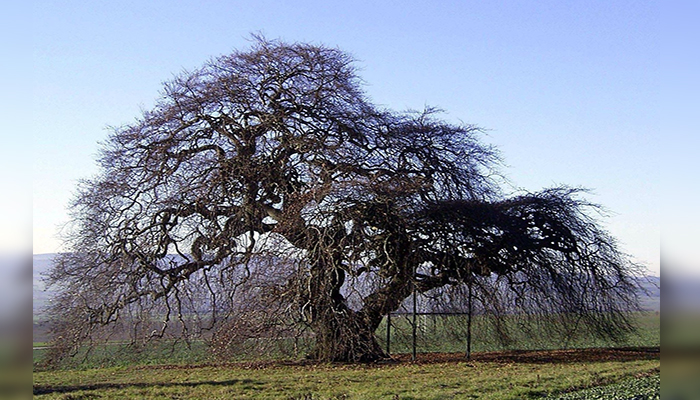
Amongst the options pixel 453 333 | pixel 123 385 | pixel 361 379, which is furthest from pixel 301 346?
pixel 123 385

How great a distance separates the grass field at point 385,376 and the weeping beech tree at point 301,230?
0.87 m

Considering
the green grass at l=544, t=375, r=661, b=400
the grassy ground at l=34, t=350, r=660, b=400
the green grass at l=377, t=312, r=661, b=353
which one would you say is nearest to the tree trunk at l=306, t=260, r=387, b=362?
the grassy ground at l=34, t=350, r=660, b=400

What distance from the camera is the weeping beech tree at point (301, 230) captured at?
14695 mm

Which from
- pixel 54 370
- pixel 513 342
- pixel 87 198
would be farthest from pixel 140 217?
pixel 513 342

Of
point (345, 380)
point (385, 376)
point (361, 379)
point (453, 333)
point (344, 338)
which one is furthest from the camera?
point (453, 333)

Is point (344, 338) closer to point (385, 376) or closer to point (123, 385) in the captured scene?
point (385, 376)

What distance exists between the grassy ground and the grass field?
17 mm

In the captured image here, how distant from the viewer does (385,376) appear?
12.8 metres

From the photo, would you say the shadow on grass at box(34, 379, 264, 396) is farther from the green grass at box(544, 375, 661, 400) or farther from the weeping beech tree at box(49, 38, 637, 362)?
the green grass at box(544, 375, 661, 400)

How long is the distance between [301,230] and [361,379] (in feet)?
12.6

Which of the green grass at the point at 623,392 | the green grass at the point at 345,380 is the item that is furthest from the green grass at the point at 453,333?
the green grass at the point at 623,392

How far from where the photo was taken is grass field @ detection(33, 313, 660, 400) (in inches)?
420
